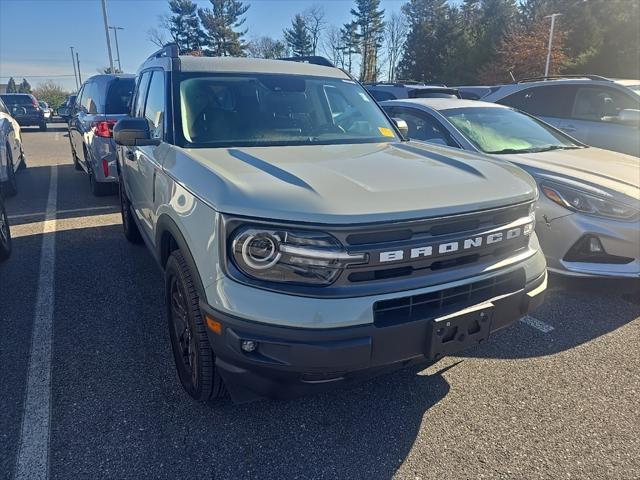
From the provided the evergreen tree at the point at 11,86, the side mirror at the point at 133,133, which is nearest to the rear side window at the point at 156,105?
the side mirror at the point at 133,133

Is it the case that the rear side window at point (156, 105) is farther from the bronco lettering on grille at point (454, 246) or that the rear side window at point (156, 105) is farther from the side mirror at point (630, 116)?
the side mirror at point (630, 116)

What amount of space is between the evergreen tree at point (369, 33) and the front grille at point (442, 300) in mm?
53528

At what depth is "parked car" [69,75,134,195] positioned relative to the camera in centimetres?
630

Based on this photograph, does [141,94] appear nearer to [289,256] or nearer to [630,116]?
[289,256]

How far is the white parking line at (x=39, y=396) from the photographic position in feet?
7.04

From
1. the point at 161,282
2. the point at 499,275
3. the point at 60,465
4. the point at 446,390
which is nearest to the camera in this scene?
the point at 60,465

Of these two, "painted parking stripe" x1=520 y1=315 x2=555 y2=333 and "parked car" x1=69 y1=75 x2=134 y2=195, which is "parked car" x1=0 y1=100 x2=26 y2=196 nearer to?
"parked car" x1=69 y1=75 x2=134 y2=195

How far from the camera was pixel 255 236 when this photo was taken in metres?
1.92

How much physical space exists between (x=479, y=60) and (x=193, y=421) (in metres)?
41.0

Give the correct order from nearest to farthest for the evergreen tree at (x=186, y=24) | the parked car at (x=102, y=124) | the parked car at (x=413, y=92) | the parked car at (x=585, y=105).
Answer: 1. the parked car at (x=102, y=124)
2. the parked car at (x=585, y=105)
3. the parked car at (x=413, y=92)
4. the evergreen tree at (x=186, y=24)

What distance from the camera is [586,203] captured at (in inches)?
147

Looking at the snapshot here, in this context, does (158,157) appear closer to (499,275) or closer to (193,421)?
(193,421)

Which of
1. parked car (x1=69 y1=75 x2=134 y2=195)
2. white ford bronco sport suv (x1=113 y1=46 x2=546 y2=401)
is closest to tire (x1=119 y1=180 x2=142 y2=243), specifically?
parked car (x1=69 y1=75 x2=134 y2=195)

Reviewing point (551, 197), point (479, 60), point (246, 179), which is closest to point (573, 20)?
point (479, 60)
